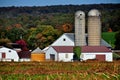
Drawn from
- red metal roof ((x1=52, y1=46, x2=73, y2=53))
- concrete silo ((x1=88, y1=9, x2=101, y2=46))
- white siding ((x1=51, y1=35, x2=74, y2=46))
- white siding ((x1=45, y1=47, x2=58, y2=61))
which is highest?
concrete silo ((x1=88, y1=9, x2=101, y2=46))

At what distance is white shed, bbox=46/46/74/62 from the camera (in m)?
12.4

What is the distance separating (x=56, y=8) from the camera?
12.9 meters

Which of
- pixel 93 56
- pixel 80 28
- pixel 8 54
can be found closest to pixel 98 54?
pixel 93 56

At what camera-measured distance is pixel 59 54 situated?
12484mm

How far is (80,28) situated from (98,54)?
252cm

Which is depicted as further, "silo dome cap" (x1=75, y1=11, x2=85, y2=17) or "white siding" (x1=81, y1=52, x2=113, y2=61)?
"silo dome cap" (x1=75, y1=11, x2=85, y2=17)

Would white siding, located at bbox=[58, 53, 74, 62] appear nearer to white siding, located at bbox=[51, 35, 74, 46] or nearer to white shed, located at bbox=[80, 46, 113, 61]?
white shed, located at bbox=[80, 46, 113, 61]

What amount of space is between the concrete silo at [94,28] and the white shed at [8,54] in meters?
3.39

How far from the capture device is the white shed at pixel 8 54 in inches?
426

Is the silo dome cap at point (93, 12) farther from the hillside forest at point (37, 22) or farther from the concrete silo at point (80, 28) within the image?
the concrete silo at point (80, 28)

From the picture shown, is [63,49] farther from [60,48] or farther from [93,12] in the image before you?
[93,12]

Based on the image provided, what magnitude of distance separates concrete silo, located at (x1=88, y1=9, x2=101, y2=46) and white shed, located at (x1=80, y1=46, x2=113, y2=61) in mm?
677

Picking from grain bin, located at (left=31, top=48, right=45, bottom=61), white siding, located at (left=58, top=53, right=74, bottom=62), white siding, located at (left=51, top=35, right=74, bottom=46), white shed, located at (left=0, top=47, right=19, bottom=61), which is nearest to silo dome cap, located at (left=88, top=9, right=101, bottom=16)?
white siding, located at (left=51, top=35, right=74, bottom=46)

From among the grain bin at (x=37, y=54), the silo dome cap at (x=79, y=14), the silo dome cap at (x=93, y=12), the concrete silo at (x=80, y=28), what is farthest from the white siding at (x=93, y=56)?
the silo dome cap at (x=79, y=14)
